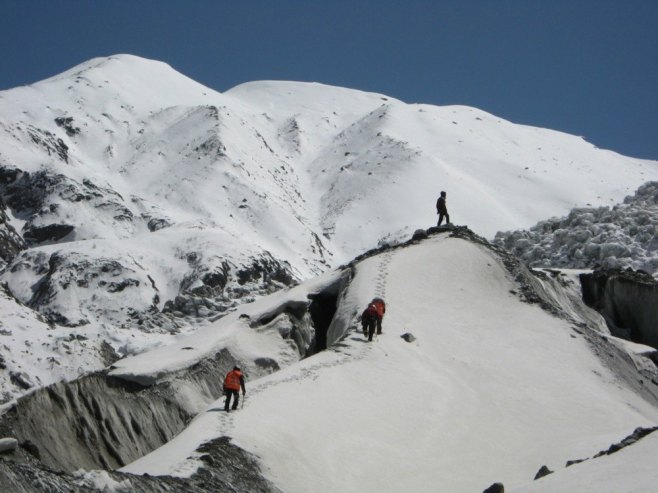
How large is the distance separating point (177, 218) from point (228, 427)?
84011mm

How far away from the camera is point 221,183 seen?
110 meters

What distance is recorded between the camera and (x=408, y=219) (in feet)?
341

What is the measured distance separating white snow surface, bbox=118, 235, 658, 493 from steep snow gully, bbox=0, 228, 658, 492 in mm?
494

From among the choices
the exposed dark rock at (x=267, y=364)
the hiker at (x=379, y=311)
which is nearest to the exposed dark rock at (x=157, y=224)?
the exposed dark rock at (x=267, y=364)

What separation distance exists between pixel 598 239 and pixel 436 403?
2687 cm

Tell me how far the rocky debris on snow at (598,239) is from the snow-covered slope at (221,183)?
1096 inches

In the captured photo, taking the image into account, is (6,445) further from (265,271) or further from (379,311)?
(265,271)

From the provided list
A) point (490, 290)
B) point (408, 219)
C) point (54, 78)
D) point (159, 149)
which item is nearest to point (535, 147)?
point (408, 219)

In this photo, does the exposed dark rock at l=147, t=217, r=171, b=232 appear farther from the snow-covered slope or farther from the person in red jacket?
the person in red jacket

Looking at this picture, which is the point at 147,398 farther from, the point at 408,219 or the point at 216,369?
the point at 408,219

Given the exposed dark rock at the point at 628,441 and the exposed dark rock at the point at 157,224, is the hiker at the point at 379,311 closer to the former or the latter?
the exposed dark rock at the point at 628,441

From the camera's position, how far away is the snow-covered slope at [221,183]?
8956cm

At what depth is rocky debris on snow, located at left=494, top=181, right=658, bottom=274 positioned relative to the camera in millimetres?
48341

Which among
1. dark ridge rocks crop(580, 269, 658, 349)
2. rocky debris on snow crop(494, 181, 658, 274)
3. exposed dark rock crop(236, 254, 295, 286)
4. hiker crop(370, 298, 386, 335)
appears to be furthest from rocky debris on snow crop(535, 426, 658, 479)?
exposed dark rock crop(236, 254, 295, 286)
